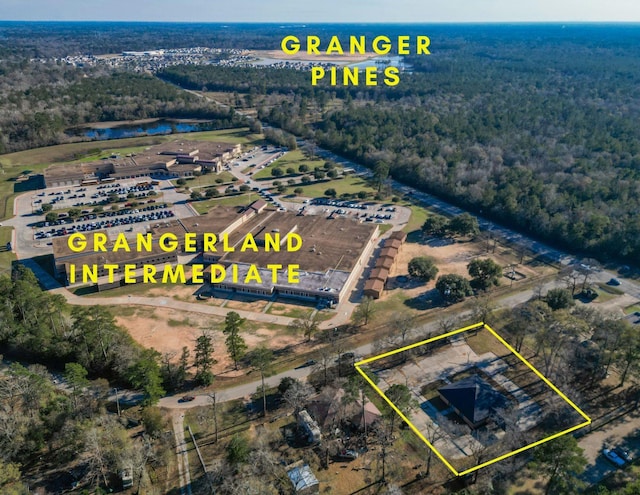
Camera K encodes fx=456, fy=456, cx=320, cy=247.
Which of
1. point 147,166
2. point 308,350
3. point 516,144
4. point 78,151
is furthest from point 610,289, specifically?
point 78,151

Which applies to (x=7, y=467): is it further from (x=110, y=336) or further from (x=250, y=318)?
(x=250, y=318)

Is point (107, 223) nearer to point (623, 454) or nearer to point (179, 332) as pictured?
point (179, 332)

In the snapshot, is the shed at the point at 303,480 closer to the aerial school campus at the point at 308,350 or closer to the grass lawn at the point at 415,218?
the aerial school campus at the point at 308,350

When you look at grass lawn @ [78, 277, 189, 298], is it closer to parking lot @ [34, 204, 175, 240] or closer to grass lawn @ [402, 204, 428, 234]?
parking lot @ [34, 204, 175, 240]

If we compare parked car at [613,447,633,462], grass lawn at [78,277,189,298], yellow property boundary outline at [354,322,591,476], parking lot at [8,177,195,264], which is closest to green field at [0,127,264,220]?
parking lot at [8,177,195,264]

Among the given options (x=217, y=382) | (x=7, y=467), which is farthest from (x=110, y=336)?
(x=7, y=467)

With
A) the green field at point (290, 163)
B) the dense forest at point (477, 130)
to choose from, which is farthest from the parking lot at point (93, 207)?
the dense forest at point (477, 130)
